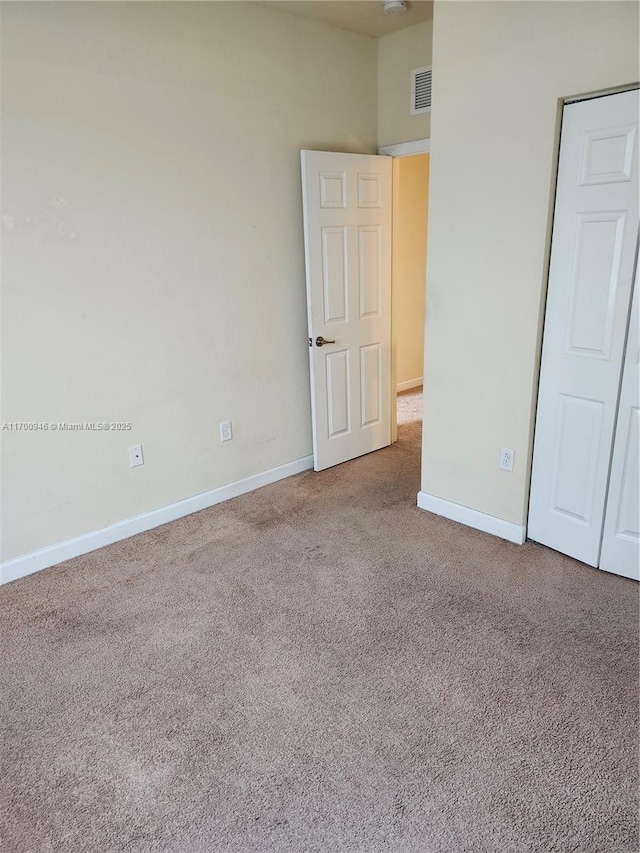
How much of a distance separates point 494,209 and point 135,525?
247cm

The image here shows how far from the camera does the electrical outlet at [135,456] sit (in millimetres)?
3076

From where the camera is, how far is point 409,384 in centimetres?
583

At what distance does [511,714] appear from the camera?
191cm

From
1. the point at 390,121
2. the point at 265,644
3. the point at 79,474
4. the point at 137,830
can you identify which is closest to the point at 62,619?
the point at 79,474

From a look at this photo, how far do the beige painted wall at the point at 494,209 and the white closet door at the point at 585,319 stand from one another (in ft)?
0.23

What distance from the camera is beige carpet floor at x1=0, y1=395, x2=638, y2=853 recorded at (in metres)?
1.58

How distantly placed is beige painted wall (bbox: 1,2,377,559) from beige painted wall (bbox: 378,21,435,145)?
8cm

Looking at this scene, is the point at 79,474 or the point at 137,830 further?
the point at 79,474

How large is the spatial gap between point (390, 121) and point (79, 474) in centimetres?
297

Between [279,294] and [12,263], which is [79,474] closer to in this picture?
[12,263]

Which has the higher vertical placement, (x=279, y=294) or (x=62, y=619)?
(x=279, y=294)

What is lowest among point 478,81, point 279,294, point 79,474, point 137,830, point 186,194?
point 137,830

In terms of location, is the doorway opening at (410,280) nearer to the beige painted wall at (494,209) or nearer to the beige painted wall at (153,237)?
the beige painted wall at (153,237)

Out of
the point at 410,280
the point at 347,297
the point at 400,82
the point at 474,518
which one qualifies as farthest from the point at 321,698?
the point at 410,280
